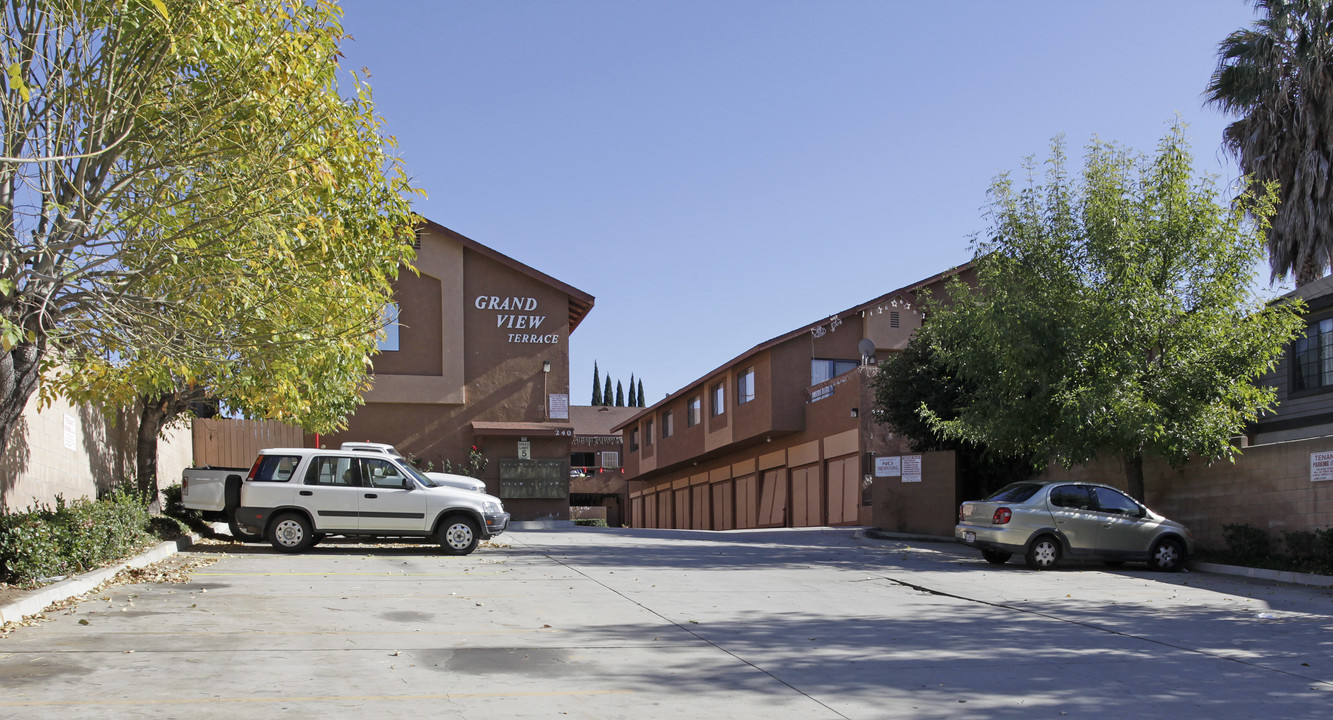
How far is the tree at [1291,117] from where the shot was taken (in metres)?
26.2

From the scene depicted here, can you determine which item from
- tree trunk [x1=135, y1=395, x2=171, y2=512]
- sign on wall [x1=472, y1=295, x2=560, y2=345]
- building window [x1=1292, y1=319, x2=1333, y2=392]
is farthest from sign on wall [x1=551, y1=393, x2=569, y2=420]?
building window [x1=1292, y1=319, x2=1333, y2=392]

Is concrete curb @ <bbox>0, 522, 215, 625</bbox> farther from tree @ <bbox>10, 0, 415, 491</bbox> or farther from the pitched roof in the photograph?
the pitched roof

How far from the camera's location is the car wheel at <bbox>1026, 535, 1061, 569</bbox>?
1805 centimetres

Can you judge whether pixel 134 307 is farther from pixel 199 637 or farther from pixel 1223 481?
pixel 1223 481

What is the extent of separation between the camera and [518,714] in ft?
23.0

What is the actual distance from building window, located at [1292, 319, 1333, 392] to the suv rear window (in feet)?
63.3

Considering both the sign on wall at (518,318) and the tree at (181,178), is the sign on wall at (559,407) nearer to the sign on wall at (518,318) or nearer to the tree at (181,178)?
the sign on wall at (518,318)

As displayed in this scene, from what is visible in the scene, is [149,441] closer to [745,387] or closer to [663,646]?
[663,646]

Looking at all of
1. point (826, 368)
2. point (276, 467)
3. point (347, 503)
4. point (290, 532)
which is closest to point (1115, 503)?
point (347, 503)

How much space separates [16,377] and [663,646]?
23.8ft

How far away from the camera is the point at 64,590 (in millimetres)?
11258

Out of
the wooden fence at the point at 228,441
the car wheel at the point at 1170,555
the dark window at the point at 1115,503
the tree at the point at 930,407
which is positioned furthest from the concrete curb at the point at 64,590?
the tree at the point at 930,407

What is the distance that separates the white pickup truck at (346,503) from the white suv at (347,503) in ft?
0.05

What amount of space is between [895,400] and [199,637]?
20961 mm
